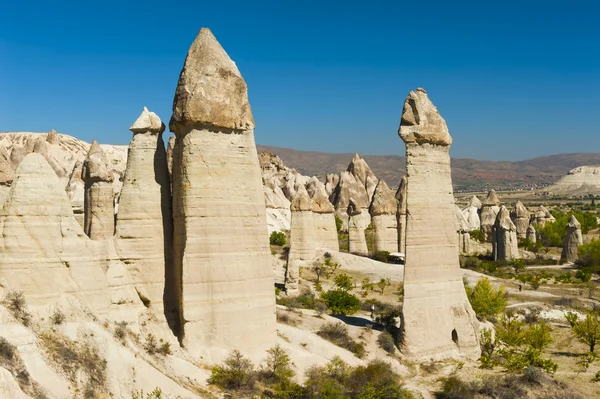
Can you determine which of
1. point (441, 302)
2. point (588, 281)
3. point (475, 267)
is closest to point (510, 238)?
point (475, 267)

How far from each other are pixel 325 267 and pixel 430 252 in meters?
18.5

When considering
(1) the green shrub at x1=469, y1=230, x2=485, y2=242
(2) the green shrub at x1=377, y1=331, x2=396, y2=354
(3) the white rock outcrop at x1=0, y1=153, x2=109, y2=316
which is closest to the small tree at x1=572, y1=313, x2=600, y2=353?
(2) the green shrub at x1=377, y1=331, x2=396, y2=354

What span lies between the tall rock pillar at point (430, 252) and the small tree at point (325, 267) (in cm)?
1687

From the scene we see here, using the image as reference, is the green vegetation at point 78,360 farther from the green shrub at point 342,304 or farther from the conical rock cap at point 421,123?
the green shrub at point 342,304

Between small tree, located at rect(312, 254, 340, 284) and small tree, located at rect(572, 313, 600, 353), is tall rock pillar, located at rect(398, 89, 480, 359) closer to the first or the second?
small tree, located at rect(572, 313, 600, 353)

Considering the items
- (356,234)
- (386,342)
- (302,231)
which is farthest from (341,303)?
(356,234)

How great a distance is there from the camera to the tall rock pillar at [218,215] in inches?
623

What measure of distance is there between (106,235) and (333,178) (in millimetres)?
68990

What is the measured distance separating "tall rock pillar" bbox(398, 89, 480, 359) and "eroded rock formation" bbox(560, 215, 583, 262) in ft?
109

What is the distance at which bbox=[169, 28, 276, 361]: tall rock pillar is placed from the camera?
15812 millimetres

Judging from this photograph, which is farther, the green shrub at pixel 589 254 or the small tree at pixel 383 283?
the green shrub at pixel 589 254

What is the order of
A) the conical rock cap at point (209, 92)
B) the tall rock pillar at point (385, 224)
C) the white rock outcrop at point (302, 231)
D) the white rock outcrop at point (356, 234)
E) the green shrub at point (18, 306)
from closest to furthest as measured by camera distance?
the green shrub at point (18, 306)
the conical rock cap at point (209, 92)
the white rock outcrop at point (302, 231)
the tall rock pillar at point (385, 224)
the white rock outcrop at point (356, 234)

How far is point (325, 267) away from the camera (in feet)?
126

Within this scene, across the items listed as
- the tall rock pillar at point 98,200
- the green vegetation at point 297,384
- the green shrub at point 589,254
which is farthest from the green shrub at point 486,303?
the green shrub at point 589,254
